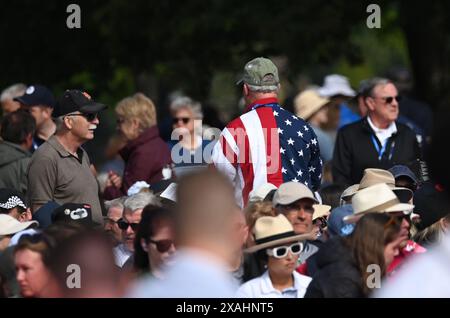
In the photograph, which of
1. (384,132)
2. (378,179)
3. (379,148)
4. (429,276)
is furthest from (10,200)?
(429,276)

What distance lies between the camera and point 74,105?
9180 mm

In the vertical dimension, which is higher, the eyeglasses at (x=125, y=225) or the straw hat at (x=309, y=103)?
the straw hat at (x=309, y=103)

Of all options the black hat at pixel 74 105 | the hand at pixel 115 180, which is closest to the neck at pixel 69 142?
the black hat at pixel 74 105

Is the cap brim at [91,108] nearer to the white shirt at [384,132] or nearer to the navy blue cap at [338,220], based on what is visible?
the navy blue cap at [338,220]

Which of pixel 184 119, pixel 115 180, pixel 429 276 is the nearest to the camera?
pixel 429 276

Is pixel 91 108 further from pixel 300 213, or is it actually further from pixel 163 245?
pixel 163 245

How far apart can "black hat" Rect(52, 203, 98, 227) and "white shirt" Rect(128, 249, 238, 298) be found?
3225 millimetres

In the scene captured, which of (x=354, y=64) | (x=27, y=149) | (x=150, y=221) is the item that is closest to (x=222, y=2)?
(x=354, y=64)

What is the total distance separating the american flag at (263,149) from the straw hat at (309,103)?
5.16m

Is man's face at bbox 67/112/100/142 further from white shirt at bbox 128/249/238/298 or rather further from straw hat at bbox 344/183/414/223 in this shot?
white shirt at bbox 128/249/238/298

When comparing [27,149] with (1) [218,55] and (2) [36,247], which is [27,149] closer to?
(2) [36,247]

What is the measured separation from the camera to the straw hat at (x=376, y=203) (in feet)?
24.1

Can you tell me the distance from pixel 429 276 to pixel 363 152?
6.46 m

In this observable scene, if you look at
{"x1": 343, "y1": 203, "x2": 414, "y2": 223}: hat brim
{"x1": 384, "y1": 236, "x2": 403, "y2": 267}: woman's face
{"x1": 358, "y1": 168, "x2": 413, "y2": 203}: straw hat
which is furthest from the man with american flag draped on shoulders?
{"x1": 384, "y1": 236, "x2": 403, "y2": 267}: woman's face
